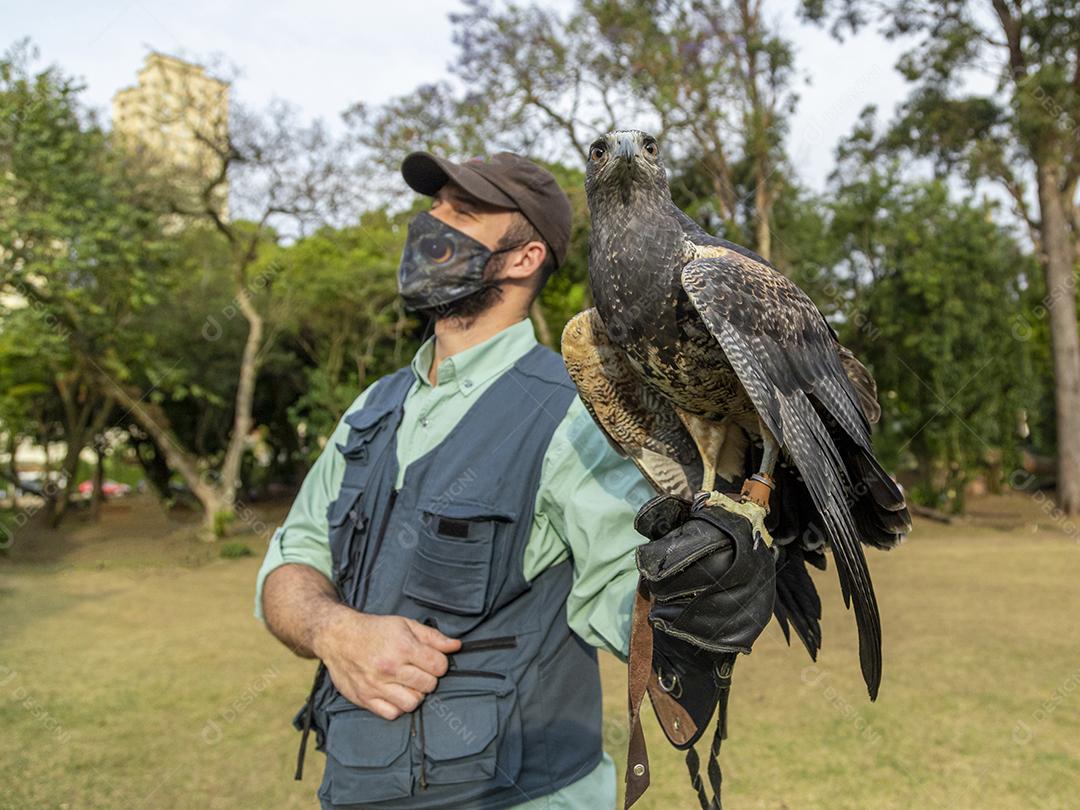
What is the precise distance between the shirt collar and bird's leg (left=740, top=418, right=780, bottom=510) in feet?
3.22

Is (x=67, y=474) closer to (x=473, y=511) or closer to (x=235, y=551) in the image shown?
(x=235, y=551)

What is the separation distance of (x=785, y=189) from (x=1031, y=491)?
13792 mm

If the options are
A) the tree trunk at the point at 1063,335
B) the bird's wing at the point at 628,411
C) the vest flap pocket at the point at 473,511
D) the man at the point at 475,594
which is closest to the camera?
the bird's wing at the point at 628,411

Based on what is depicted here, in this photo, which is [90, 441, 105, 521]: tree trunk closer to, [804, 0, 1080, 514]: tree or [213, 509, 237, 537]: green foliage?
[213, 509, 237, 537]: green foliage

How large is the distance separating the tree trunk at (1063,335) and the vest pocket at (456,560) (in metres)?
19.7

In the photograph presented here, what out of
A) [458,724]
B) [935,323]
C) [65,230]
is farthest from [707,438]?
[935,323]

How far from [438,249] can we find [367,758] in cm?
159

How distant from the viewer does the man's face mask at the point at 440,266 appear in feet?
9.04

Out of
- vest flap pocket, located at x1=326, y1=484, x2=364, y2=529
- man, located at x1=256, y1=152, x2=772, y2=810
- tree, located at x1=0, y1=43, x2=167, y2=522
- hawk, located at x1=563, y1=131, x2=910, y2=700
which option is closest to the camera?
hawk, located at x1=563, y1=131, x2=910, y2=700

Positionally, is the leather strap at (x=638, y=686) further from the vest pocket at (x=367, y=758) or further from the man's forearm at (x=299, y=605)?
the man's forearm at (x=299, y=605)

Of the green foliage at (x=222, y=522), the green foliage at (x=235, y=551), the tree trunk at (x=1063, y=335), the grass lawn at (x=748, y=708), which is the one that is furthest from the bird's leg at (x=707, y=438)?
the tree trunk at (x=1063, y=335)

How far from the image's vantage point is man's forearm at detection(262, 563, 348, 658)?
2.32 metres

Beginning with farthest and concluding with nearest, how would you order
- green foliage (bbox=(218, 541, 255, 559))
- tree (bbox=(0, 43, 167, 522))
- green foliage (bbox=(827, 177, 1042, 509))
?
green foliage (bbox=(827, 177, 1042, 509)) → green foliage (bbox=(218, 541, 255, 559)) → tree (bbox=(0, 43, 167, 522))

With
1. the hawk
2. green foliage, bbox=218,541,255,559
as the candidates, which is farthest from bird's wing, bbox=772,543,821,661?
green foliage, bbox=218,541,255,559
